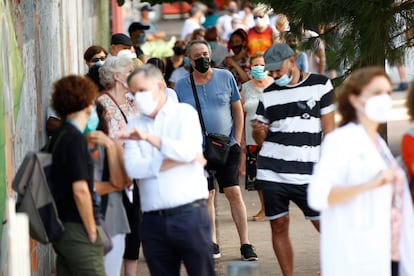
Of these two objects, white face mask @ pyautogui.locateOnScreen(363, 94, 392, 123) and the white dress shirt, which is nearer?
white face mask @ pyautogui.locateOnScreen(363, 94, 392, 123)

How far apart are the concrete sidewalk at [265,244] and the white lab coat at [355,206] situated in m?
3.18

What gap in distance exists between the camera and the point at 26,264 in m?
6.22

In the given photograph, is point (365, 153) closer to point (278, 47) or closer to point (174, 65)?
point (278, 47)

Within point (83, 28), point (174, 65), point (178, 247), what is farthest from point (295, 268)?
point (174, 65)

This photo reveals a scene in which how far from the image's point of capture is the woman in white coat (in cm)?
591

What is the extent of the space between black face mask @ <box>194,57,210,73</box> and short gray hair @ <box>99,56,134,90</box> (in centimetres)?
141

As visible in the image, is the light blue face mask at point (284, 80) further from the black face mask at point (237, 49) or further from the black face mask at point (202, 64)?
the black face mask at point (237, 49)

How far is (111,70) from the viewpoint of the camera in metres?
8.17

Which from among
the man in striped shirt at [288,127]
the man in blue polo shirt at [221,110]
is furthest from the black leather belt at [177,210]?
the man in blue polo shirt at [221,110]

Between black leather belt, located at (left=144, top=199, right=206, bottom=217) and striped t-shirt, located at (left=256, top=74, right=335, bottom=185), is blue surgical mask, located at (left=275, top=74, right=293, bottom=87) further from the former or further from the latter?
black leather belt, located at (left=144, top=199, right=206, bottom=217)

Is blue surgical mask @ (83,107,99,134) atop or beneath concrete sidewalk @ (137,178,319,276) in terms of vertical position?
atop

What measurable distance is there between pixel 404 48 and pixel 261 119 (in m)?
2.41

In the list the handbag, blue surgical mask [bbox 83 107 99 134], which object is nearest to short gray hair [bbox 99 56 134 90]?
blue surgical mask [bbox 83 107 99 134]

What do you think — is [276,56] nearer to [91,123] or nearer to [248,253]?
[91,123]
